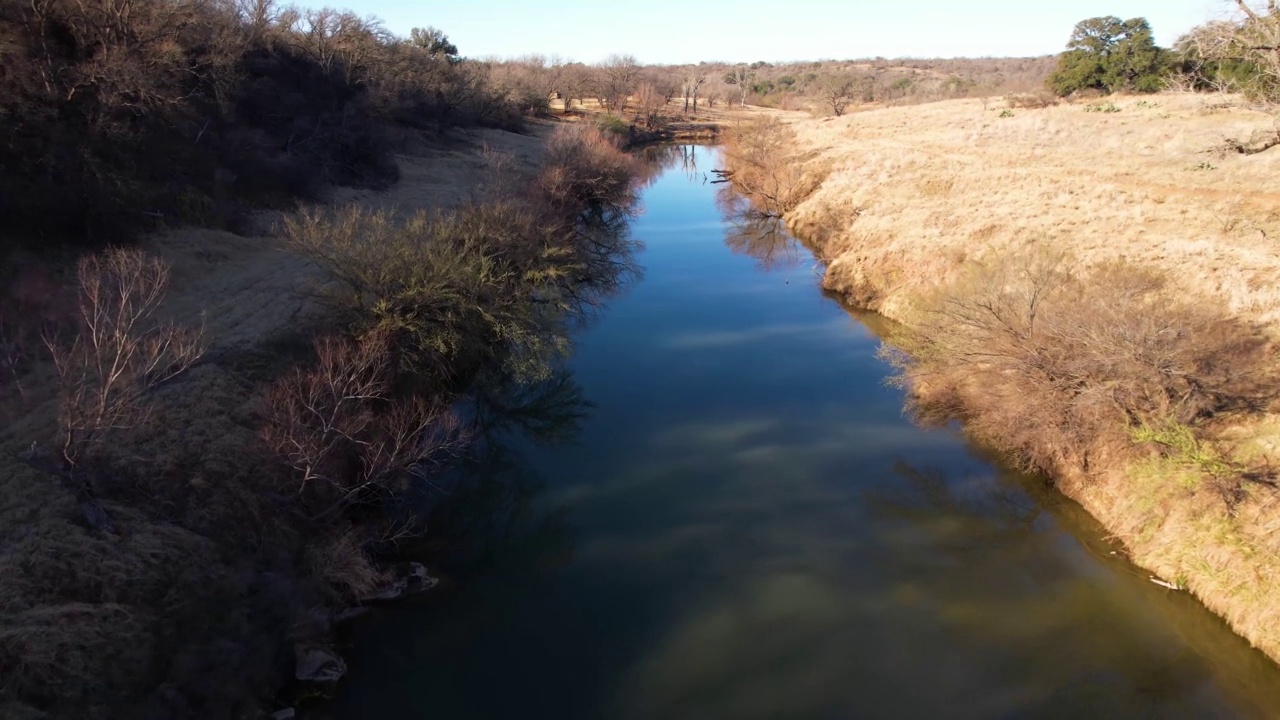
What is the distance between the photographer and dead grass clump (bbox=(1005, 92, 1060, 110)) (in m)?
48.5

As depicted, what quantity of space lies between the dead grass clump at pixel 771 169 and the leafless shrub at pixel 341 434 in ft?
100

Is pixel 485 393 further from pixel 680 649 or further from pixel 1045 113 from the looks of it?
pixel 1045 113

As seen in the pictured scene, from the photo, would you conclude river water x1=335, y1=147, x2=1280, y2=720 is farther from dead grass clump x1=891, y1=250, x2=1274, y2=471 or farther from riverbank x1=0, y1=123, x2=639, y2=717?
riverbank x1=0, y1=123, x2=639, y2=717

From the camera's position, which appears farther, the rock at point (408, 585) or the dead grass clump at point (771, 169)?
the dead grass clump at point (771, 169)

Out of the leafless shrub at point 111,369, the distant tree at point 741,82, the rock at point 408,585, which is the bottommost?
Answer: the rock at point 408,585

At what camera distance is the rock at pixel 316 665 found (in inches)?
414

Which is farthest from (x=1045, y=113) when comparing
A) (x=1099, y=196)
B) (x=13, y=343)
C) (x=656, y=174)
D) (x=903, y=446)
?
(x=13, y=343)

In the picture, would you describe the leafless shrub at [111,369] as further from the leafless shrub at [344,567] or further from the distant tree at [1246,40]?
the distant tree at [1246,40]

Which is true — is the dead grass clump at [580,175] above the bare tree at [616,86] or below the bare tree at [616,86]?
below

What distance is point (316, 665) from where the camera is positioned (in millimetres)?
10609

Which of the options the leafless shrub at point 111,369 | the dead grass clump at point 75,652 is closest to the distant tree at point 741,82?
the leafless shrub at point 111,369

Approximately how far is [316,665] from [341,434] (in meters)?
3.73

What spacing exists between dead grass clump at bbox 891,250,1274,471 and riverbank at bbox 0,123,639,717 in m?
10.6

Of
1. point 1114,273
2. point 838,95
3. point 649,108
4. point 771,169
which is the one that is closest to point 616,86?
point 649,108
